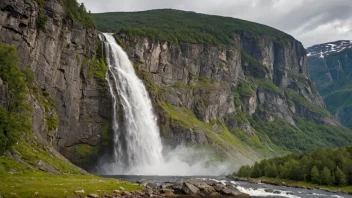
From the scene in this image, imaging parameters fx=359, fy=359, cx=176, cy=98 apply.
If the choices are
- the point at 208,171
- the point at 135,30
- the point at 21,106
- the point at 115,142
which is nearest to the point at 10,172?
the point at 21,106

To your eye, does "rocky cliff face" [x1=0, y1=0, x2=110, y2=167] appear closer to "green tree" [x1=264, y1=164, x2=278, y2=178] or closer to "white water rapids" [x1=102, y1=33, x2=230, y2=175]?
"white water rapids" [x1=102, y1=33, x2=230, y2=175]

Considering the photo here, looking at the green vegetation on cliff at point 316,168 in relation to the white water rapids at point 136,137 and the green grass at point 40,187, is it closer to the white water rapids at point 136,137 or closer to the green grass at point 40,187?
the white water rapids at point 136,137

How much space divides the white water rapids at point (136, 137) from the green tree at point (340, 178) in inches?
2149

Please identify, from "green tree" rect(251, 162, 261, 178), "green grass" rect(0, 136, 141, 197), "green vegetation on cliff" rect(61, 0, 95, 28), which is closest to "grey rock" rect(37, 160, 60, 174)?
"green grass" rect(0, 136, 141, 197)

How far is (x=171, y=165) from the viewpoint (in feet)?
427

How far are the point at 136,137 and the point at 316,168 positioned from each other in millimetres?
57079

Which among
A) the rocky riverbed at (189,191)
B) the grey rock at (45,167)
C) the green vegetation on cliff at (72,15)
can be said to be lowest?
the rocky riverbed at (189,191)

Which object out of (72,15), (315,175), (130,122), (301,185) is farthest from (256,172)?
(72,15)

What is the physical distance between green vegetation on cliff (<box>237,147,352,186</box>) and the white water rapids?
3388 centimetres

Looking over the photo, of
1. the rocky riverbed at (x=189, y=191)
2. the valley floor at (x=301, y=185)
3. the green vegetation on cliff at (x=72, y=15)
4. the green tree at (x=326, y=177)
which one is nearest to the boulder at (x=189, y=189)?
the rocky riverbed at (x=189, y=191)

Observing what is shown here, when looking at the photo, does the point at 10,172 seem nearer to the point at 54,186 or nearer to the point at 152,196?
the point at 54,186

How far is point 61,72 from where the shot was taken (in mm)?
110312

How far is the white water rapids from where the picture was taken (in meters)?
116

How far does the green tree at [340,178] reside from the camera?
83.5 m
